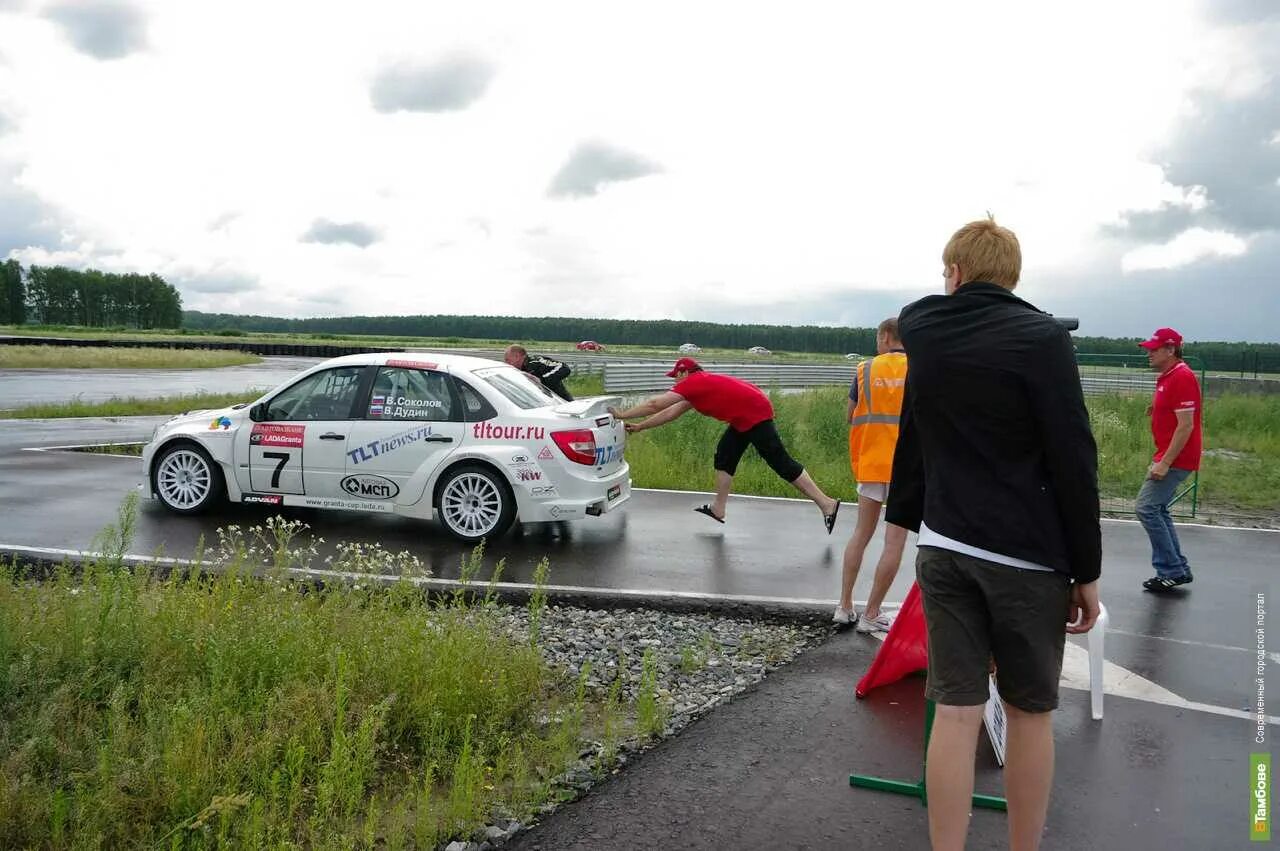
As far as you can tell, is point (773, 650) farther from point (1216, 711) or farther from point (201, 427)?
point (201, 427)

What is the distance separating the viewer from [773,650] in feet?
20.2

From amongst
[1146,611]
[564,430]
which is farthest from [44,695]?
[1146,611]

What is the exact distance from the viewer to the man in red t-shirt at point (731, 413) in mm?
9852

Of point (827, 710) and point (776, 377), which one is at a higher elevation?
point (776, 377)

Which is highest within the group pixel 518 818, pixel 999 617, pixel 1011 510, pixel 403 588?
pixel 1011 510

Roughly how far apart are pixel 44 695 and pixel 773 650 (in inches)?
153

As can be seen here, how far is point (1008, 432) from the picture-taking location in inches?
123

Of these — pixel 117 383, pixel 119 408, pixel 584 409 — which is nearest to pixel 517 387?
pixel 584 409

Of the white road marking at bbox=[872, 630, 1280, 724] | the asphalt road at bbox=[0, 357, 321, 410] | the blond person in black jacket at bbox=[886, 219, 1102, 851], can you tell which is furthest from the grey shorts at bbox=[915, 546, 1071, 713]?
the asphalt road at bbox=[0, 357, 321, 410]

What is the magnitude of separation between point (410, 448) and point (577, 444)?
1.55 m

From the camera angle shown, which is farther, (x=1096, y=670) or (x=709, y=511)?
(x=709, y=511)

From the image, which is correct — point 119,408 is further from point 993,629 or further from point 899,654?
point 993,629

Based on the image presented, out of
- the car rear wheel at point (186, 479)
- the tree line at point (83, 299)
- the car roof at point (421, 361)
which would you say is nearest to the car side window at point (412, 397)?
the car roof at point (421, 361)

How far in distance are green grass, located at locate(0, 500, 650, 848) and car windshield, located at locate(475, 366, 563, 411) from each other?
373 centimetres
